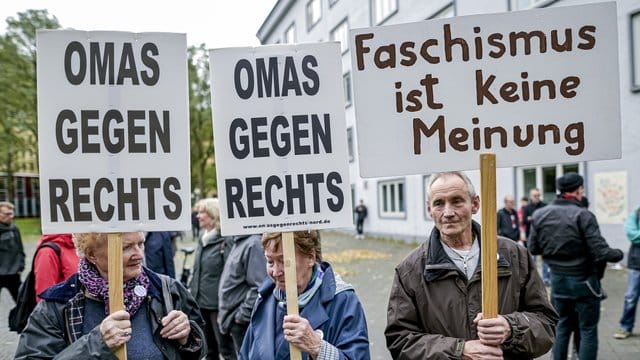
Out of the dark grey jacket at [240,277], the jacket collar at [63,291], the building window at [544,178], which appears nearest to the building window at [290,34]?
the building window at [544,178]

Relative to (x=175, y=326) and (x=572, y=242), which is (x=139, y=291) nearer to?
(x=175, y=326)

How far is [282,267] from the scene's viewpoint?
242 centimetres

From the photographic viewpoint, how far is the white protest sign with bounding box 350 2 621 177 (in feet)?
7.54

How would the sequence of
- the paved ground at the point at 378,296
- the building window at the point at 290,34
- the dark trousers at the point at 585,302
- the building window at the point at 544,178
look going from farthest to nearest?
1. the building window at the point at 290,34
2. the building window at the point at 544,178
3. the paved ground at the point at 378,296
4. the dark trousers at the point at 585,302

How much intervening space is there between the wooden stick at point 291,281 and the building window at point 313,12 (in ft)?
93.0

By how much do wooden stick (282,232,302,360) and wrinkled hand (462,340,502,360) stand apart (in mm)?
742

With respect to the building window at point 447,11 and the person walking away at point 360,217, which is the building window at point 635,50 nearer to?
the building window at point 447,11

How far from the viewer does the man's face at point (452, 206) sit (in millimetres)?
2473

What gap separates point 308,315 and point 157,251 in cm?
348

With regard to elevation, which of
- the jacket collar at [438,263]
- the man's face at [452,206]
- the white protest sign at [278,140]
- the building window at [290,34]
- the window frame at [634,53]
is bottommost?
the jacket collar at [438,263]

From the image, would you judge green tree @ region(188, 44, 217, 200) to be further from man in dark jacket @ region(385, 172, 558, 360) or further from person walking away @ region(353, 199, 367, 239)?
man in dark jacket @ region(385, 172, 558, 360)

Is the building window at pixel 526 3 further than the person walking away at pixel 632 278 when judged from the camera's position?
Yes

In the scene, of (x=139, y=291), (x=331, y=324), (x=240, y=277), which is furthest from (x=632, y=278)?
(x=139, y=291)

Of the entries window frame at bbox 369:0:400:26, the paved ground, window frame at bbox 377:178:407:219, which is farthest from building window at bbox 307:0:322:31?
the paved ground
